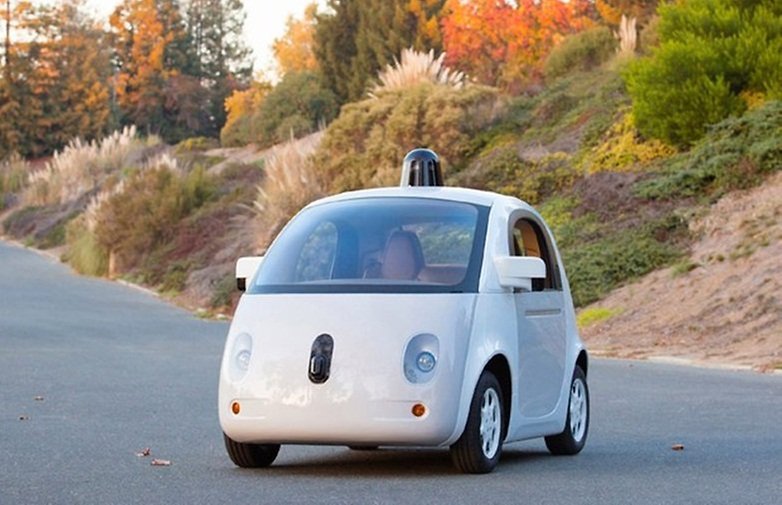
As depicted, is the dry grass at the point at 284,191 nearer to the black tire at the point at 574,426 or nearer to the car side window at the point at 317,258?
the black tire at the point at 574,426

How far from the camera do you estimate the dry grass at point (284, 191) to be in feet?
120

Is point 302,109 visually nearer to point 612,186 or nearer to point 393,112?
point 393,112

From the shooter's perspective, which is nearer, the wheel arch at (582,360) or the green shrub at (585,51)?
the wheel arch at (582,360)

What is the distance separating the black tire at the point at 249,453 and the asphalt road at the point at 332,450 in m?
0.09

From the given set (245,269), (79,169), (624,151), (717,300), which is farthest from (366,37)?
(245,269)

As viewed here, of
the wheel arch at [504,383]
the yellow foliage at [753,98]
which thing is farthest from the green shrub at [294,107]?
the wheel arch at [504,383]

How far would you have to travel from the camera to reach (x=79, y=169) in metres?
58.2

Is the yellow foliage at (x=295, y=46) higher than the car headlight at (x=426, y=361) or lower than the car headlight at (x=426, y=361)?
higher

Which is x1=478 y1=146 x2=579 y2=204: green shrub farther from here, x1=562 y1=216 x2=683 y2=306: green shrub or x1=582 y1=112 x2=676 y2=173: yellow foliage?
x1=562 y1=216 x2=683 y2=306: green shrub

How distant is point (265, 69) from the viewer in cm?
9656

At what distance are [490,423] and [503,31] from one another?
52.5 m

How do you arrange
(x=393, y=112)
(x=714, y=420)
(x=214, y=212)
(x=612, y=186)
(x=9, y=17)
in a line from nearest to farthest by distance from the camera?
(x=714, y=420) → (x=612, y=186) → (x=393, y=112) → (x=214, y=212) → (x=9, y=17)

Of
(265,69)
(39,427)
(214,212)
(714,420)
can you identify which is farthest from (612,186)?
(265,69)

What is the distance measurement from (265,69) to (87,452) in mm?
85826
